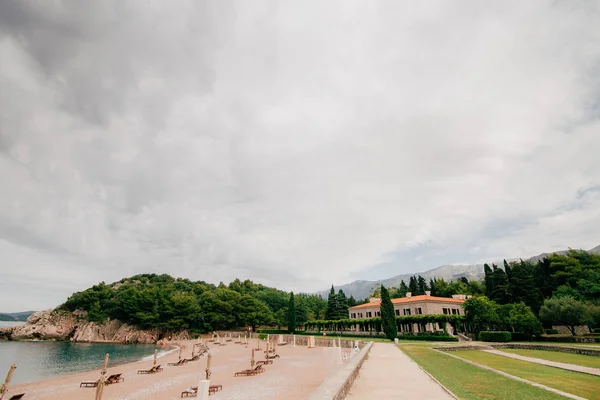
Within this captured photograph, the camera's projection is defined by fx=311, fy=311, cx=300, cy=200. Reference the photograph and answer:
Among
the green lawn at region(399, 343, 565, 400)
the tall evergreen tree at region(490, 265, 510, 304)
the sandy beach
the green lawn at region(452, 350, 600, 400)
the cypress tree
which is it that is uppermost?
the tall evergreen tree at region(490, 265, 510, 304)

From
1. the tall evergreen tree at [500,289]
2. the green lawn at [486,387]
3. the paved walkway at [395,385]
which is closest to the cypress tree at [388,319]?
the tall evergreen tree at [500,289]

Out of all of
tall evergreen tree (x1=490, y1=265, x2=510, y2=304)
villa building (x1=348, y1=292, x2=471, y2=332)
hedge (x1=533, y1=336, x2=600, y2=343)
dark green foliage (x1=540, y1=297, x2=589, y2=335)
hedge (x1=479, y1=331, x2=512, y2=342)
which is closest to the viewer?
hedge (x1=533, y1=336, x2=600, y2=343)

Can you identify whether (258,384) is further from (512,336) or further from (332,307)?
(332,307)

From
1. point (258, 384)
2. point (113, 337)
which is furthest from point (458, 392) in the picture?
point (113, 337)

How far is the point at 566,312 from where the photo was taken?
45375mm

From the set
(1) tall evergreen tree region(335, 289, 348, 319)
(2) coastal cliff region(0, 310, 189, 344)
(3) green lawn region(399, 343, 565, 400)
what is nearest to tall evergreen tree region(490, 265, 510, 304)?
(1) tall evergreen tree region(335, 289, 348, 319)

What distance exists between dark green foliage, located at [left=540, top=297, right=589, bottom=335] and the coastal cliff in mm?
76025

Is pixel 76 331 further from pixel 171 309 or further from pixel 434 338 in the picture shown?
pixel 434 338

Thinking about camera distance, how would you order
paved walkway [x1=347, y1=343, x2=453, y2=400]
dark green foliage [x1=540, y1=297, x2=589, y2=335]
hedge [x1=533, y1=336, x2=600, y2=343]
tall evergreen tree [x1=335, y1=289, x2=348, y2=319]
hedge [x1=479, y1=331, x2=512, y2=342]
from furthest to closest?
tall evergreen tree [x1=335, y1=289, x2=348, y2=319]
dark green foliage [x1=540, y1=297, x2=589, y2=335]
hedge [x1=479, y1=331, x2=512, y2=342]
hedge [x1=533, y1=336, x2=600, y2=343]
paved walkway [x1=347, y1=343, x2=453, y2=400]

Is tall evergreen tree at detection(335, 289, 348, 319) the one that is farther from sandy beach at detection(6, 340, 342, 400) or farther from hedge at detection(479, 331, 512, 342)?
sandy beach at detection(6, 340, 342, 400)

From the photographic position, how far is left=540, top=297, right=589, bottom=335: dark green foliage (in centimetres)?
4431

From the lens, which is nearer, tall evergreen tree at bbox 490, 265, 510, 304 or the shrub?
the shrub

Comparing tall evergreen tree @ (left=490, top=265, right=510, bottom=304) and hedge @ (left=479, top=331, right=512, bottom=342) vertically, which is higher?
tall evergreen tree @ (left=490, top=265, right=510, bottom=304)

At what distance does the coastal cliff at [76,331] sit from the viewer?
78.3 metres
